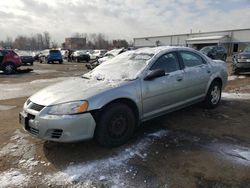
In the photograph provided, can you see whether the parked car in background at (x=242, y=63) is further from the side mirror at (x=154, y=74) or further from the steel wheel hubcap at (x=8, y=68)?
the steel wheel hubcap at (x=8, y=68)

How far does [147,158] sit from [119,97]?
1.00 metres

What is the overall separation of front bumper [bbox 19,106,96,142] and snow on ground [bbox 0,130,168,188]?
40cm

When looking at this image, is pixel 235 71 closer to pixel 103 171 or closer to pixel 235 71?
pixel 235 71

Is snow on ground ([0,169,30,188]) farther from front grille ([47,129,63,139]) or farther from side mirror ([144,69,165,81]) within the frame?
side mirror ([144,69,165,81])

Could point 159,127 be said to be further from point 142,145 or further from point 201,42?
point 201,42

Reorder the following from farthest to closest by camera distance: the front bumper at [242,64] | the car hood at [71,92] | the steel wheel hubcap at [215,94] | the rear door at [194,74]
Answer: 1. the front bumper at [242,64]
2. the steel wheel hubcap at [215,94]
3. the rear door at [194,74]
4. the car hood at [71,92]

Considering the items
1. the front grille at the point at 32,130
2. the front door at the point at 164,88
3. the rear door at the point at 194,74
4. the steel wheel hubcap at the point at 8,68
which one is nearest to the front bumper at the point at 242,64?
the rear door at the point at 194,74

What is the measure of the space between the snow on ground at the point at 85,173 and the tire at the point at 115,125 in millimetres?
209

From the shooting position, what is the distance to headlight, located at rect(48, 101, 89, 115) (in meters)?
3.41

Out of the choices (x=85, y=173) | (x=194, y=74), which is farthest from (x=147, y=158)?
(x=194, y=74)

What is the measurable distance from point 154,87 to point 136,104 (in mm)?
480

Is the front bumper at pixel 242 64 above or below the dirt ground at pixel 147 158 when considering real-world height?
above

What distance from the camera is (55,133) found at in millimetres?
3451

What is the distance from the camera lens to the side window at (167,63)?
450cm
